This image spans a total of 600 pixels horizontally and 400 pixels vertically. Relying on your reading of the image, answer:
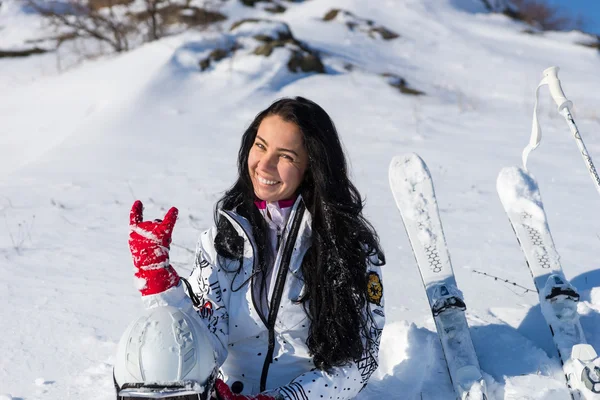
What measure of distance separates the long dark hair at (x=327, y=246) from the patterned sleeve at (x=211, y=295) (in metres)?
Answer: 0.06

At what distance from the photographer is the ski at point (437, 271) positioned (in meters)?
2.20

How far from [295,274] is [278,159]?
395 millimetres

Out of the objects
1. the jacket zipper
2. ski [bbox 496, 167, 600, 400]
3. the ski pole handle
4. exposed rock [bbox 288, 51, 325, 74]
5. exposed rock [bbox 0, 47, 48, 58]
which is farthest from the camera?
exposed rock [bbox 0, 47, 48, 58]

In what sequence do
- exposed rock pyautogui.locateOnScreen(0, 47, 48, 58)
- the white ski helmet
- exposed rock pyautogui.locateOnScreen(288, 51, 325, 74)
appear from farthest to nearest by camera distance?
exposed rock pyautogui.locateOnScreen(0, 47, 48, 58) < exposed rock pyautogui.locateOnScreen(288, 51, 325, 74) < the white ski helmet

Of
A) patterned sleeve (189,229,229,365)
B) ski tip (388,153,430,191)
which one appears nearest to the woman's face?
patterned sleeve (189,229,229,365)

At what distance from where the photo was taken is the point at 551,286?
260cm

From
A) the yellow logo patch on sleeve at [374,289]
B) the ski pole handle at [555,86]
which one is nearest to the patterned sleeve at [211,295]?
the yellow logo patch on sleeve at [374,289]

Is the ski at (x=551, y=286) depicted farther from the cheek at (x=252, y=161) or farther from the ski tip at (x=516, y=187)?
the cheek at (x=252, y=161)

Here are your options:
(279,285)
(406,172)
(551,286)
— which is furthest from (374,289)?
(406,172)

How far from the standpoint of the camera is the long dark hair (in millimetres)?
1876

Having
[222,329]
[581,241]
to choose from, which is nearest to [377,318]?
[222,329]

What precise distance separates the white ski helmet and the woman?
0.92 feet

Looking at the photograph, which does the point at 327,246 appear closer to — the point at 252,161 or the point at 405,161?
the point at 252,161

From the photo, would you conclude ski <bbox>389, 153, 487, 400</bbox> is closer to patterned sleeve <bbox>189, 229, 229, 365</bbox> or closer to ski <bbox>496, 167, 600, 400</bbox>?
ski <bbox>496, 167, 600, 400</bbox>
